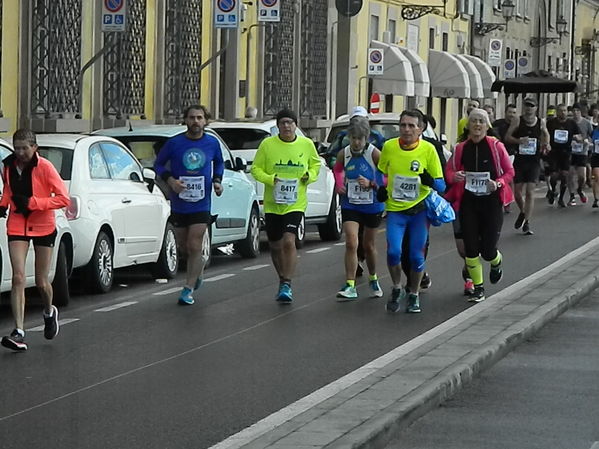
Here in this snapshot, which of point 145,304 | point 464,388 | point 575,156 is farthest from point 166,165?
point 575,156

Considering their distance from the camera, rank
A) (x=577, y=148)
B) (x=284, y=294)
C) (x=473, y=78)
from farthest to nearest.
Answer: (x=473, y=78) < (x=577, y=148) < (x=284, y=294)

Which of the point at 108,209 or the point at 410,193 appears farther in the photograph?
the point at 108,209

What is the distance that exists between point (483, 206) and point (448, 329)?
10.8ft

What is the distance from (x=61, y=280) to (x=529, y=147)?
481 inches

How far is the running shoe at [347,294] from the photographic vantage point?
16094 mm

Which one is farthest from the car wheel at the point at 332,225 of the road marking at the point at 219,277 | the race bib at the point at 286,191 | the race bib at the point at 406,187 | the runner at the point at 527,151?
the race bib at the point at 406,187

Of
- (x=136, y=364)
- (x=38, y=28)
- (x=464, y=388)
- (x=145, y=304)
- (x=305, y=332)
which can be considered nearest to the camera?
(x=464, y=388)

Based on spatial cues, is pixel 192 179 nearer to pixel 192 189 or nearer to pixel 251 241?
pixel 192 189

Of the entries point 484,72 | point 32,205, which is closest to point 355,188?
point 32,205

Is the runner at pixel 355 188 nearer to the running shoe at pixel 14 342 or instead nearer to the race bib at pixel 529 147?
the running shoe at pixel 14 342

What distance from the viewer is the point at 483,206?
16.0m

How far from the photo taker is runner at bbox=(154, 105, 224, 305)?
15648mm

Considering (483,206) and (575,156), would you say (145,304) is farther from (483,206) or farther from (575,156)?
(575,156)

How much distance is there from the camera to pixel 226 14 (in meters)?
32.7
